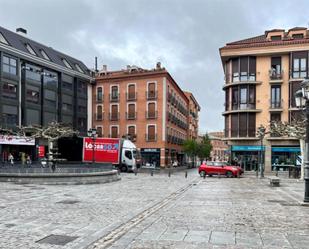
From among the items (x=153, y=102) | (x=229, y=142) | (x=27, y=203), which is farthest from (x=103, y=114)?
(x=27, y=203)

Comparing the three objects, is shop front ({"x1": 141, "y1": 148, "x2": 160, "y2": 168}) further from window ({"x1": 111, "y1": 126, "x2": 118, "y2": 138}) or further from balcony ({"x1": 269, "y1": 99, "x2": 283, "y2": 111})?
balcony ({"x1": 269, "y1": 99, "x2": 283, "y2": 111})

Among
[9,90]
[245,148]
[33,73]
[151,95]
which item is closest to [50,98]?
[33,73]

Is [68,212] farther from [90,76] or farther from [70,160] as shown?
[90,76]

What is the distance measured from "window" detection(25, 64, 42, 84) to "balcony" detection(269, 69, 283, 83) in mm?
26904

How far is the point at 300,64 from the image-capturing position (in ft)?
143

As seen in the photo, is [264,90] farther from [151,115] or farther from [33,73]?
[33,73]

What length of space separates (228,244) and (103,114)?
51745mm

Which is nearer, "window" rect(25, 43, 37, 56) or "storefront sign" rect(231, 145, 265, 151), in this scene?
"storefront sign" rect(231, 145, 265, 151)

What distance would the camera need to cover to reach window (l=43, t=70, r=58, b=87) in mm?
47866

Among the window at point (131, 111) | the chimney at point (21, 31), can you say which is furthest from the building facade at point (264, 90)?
the chimney at point (21, 31)

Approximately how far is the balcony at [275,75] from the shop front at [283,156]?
757cm

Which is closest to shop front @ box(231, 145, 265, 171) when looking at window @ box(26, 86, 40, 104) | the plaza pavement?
window @ box(26, 86, 40, 104)

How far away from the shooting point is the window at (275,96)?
4459cm

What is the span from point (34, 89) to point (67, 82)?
6.67 meters
